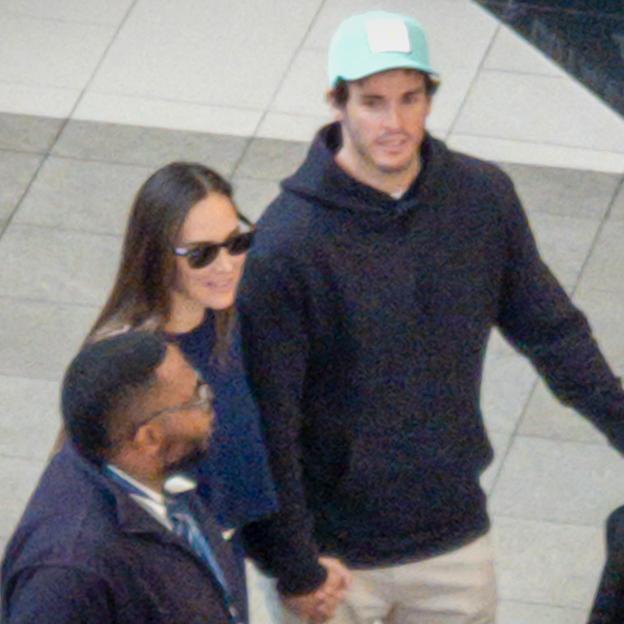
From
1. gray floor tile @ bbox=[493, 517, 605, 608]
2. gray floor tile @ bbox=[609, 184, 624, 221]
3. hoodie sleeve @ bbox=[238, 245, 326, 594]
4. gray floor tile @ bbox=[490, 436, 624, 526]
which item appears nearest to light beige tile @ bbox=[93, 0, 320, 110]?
gray floor tile @ bbox=[609, 184, 624, 221]

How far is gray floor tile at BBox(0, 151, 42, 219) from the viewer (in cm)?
811

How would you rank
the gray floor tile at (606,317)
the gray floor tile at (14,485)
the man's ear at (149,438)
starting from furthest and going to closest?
the gray floor tile at (606,317) < the gray floor tile at (14,485) < the man's ear at (149,438)

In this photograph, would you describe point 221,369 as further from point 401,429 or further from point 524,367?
point 524,367

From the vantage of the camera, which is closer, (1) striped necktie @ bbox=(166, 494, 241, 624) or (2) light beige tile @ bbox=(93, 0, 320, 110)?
(1) striped necktie @ bbox=(166, 494, 241, 624)

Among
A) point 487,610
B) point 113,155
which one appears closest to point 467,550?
point 487,610

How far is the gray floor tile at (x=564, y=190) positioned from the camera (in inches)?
314

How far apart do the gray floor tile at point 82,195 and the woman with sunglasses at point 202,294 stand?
11.9ft

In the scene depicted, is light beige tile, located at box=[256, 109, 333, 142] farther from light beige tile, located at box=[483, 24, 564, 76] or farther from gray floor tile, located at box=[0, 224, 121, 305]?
gray floor tile, located at box=[0, 224, 121, 305]

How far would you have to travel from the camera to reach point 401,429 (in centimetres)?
446

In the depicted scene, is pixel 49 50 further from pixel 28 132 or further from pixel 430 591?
pixel 430 591

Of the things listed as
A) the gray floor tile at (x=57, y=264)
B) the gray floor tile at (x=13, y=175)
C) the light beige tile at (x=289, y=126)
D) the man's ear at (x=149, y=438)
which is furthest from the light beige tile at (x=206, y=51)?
the man's ear at (x=149, y=438)

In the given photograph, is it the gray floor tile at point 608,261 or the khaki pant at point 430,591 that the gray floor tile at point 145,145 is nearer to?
the gray floor tile at point 608,261

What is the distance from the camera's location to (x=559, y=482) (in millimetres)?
6609

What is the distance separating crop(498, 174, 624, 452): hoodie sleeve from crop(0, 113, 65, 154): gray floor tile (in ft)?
13.6
